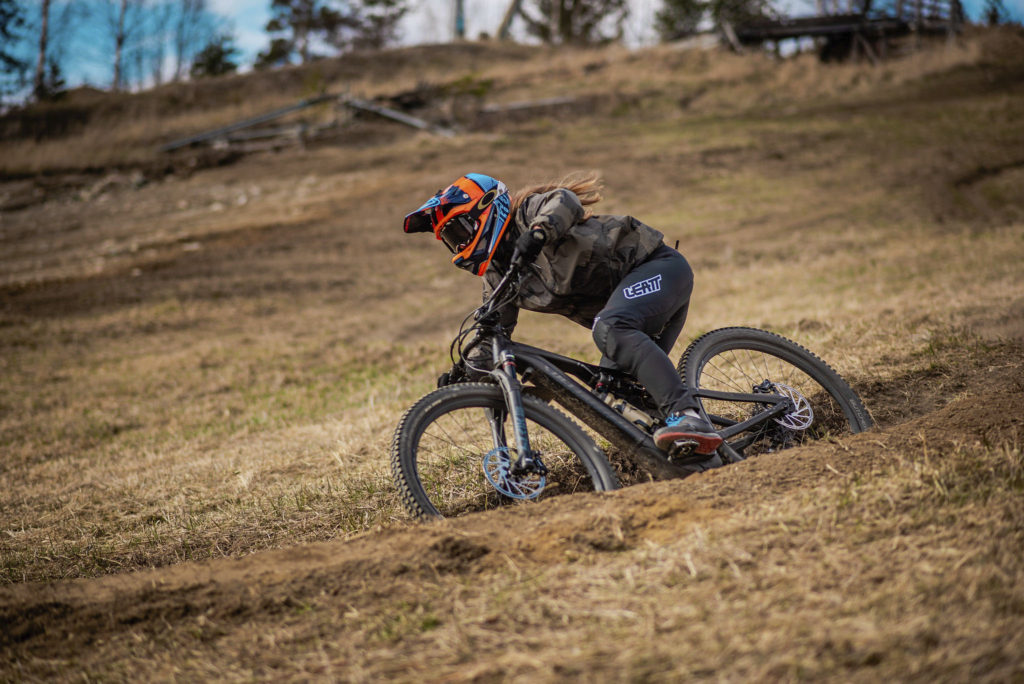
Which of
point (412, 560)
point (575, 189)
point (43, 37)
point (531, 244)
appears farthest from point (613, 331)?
point (43, 37)

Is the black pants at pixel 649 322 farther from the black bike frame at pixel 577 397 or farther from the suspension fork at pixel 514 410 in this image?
the suspension fork at pixel 514 410

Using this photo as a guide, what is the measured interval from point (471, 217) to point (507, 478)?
1513 millimetres

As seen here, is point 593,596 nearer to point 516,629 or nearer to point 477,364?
point 516,629

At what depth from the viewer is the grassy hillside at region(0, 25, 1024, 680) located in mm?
2432

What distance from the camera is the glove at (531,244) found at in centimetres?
373

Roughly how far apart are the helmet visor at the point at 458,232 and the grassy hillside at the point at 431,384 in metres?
1.64

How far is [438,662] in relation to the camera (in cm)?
238

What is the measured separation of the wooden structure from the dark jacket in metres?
30.0

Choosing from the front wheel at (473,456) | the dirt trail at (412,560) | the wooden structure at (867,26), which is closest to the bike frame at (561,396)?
the front wheel at (473,456)

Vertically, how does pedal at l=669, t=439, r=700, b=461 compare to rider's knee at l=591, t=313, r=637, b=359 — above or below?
below

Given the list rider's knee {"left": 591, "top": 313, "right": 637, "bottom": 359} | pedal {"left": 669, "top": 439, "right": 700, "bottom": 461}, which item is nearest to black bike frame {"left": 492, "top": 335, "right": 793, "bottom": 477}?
pedal {"left": 669, "top": 439, "right": 700, "bottom": 461}

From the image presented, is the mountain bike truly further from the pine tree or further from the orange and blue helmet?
the pine tree

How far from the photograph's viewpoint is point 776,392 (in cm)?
457

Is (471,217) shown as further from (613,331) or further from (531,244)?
(613,331)
